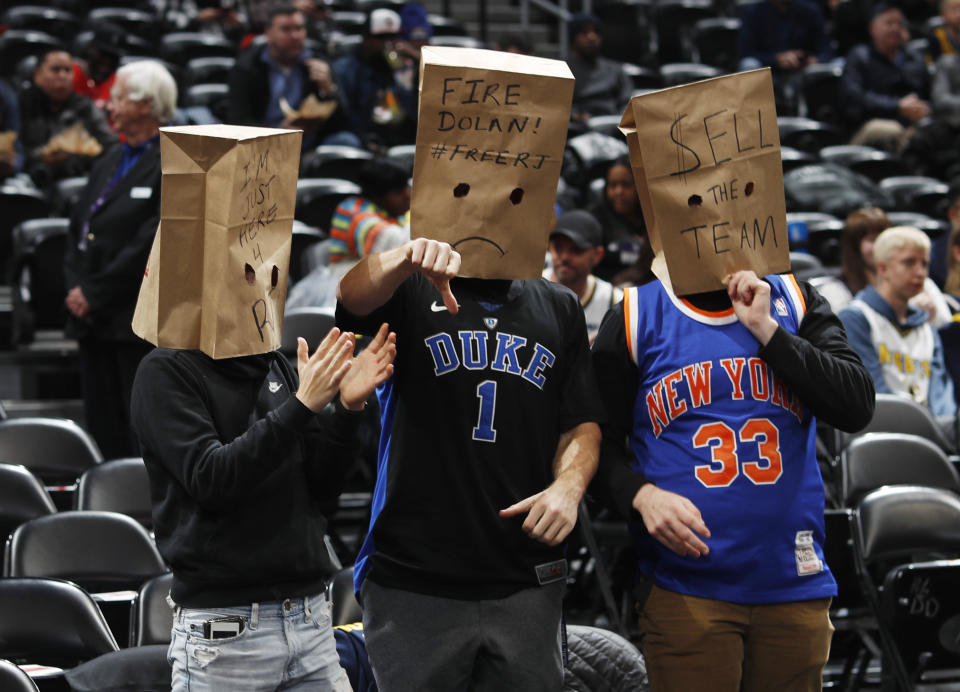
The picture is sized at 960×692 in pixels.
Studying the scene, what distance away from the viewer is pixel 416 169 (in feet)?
7.85

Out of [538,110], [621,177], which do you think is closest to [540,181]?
[538,110]

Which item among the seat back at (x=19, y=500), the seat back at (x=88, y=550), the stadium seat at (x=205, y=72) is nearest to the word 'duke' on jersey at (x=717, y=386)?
the seat back at (x=88, y=550)

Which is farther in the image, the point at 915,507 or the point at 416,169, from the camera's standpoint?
the point at 915,507

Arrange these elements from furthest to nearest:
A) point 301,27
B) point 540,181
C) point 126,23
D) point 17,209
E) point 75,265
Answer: point 126,23 < point 301,27 < point 17,209 < point 75,265 < point 540,181

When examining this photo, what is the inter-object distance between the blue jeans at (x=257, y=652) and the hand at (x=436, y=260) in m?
0.68

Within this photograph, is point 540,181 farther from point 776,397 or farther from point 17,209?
point 17,209

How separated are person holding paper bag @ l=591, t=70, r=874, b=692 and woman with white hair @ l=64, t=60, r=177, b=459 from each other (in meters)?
2.75

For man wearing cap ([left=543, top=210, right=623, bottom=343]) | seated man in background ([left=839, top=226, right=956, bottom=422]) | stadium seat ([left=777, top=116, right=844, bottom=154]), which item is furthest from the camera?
stadium seat ([left=777, top=116, right=844, bottom=154])

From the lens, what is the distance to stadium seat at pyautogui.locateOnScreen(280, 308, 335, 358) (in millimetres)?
5031

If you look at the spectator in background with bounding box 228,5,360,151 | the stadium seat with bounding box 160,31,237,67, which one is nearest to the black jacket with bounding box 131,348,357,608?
the spectator in background with bounding box 228,5,360,151

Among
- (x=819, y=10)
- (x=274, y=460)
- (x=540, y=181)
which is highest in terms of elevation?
(x=819, y=10)

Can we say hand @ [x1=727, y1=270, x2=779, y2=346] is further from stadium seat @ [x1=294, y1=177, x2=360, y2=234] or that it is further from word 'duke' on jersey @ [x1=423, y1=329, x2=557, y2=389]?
stadium seat @ [x1=294, y1=177, x2=360, y2=234]

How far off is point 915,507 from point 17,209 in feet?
16.7

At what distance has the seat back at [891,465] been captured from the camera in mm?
4480
